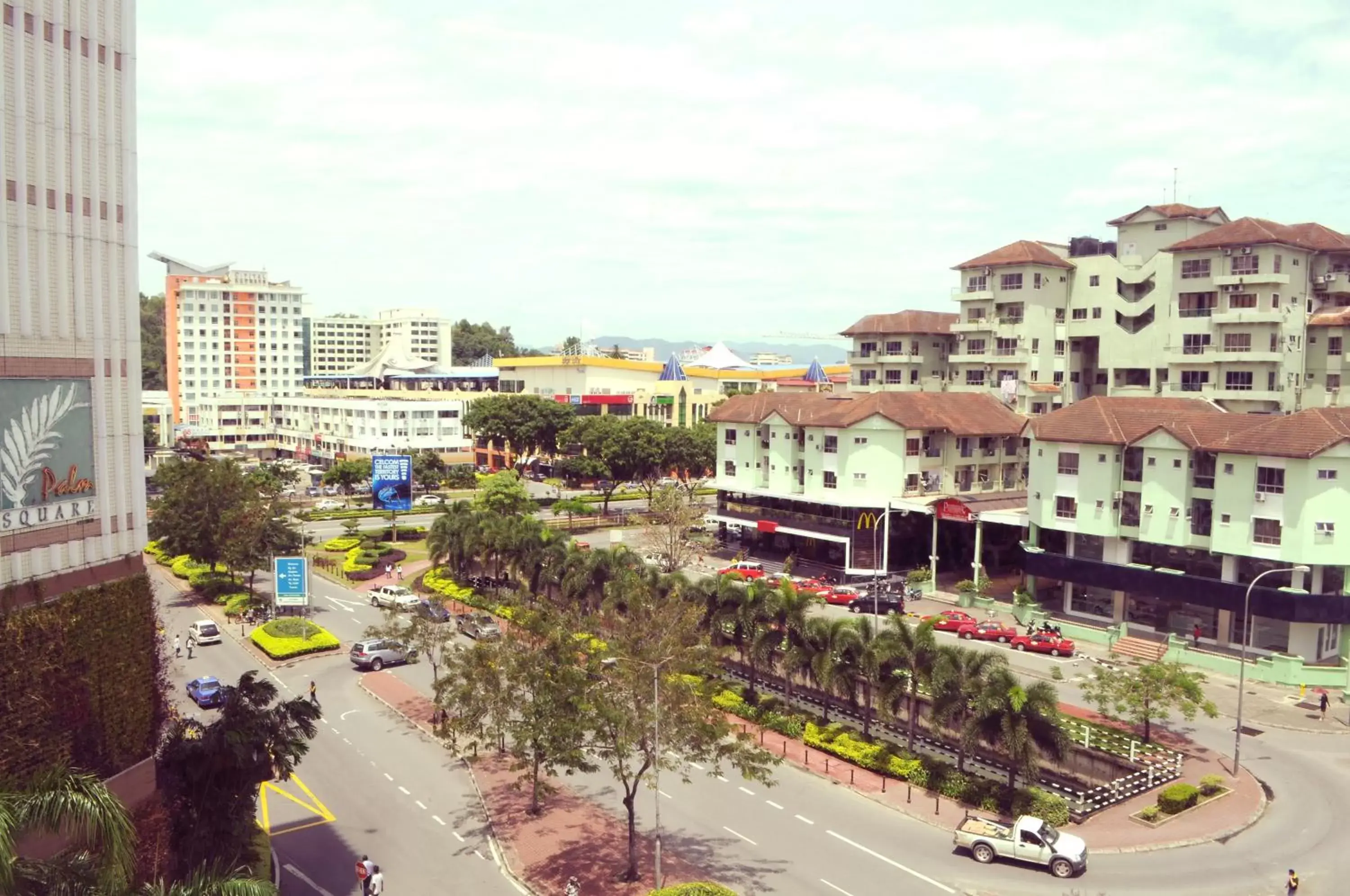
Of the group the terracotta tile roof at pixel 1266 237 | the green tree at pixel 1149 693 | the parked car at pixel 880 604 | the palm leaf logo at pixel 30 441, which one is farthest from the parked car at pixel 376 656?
the terracotta tile roof at pixel 1266 237

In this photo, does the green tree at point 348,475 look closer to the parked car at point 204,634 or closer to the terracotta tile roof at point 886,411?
the terracotta tile roof at point 886,411

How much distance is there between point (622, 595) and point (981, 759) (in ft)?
57.3

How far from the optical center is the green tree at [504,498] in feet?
253

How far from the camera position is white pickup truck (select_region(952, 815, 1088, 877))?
97.7ft

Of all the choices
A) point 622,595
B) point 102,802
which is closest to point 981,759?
point 622,595

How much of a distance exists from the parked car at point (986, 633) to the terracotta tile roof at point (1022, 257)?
120ft

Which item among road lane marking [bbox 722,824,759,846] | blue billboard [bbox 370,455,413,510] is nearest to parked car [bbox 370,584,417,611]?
blue billboard [bbox 370,455,413,510]

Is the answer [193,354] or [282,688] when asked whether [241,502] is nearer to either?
[282,688]

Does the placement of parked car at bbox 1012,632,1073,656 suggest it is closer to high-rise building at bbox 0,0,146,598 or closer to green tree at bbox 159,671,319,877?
green tree at bbox 159,671,319,877

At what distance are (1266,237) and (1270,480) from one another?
2302 centimetres

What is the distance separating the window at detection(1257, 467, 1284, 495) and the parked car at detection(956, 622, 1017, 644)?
14.7 metres

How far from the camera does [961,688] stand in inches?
1388

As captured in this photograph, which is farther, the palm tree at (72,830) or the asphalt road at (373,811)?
the asphalt road at (373,811)

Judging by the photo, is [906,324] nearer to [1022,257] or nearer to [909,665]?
[1022,257]
